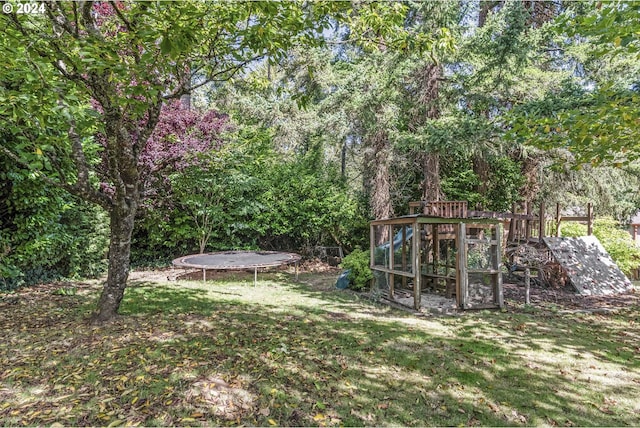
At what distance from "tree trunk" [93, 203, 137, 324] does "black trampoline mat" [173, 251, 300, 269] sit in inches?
123

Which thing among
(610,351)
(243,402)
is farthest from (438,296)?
(243,402)

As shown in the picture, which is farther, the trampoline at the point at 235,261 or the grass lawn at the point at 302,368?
the trampoline at the point at 235,261

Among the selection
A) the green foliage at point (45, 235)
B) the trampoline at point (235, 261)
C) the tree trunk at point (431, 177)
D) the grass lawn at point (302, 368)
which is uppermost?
the tree trunk at point (431, 177)

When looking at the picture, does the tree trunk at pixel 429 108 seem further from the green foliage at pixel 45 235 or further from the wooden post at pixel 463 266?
the green foliage at pixel 45 235

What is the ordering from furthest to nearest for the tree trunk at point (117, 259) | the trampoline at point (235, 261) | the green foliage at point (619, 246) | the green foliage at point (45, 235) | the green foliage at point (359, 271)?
1. the green foliage at point (619, 246)
2. the green foliage at point (359, 271)
3. the trampoline at point (235, 261)
4. the green foliage at point (45, 235)
5. the tree trunk at point (117, 259)

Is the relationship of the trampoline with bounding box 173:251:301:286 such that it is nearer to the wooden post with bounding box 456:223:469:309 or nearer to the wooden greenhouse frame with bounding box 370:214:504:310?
the wooden greenhouse frame with bounding box 370:214:504:310

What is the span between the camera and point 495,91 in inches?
317

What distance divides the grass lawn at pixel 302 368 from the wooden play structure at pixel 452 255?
873mm

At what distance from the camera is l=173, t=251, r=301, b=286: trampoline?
7.73 meters

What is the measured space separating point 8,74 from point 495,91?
8.63 metres

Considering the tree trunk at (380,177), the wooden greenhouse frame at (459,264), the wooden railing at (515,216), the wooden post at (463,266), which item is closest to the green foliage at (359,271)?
the wooden greenhouse frame at (459,264)

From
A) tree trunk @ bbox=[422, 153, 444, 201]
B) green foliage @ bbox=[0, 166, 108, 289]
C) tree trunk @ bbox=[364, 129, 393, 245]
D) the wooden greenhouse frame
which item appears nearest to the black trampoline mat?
green foliage @ bbox=[0, 166, 108, 289]

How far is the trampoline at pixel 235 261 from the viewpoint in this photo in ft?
25.3

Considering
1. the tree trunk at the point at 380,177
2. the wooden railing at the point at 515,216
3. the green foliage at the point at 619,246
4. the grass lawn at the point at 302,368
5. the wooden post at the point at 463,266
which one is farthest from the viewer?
the tree trunk at the point at 380,177
